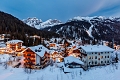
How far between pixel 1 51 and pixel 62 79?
35.6 meters

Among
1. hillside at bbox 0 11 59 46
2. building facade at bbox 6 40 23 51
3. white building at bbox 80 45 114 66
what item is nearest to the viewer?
white building at bbox 80 45 114 66

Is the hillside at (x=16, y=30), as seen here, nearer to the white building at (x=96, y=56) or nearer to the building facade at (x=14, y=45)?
the building facade at (x=14, y=45)

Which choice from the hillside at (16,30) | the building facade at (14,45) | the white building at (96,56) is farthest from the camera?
the hillside at (16,30)

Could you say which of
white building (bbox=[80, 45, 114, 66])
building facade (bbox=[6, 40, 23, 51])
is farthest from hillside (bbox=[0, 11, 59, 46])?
white building (bbox=[80, 45, 114, 66])

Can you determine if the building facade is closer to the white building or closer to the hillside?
the hillside

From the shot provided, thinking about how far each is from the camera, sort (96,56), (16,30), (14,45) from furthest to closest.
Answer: (16,30) → (14,45) → (96,56)

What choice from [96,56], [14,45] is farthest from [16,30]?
[96,56]

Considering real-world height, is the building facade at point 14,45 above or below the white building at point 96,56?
above

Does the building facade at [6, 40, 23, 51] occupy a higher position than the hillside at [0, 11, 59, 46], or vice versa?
the hillside at [0, 11, 59, 46]

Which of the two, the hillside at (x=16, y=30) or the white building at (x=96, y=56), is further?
the hillside at (x=16, y=30)

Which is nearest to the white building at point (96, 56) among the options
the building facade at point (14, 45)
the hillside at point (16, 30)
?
the building facade at point (14, 45)

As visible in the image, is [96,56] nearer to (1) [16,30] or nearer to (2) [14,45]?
(2) [14,45]

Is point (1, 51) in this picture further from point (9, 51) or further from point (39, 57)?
point (39, 57)

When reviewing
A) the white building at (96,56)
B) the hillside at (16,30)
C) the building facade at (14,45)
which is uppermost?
the hillside at (16,30)
